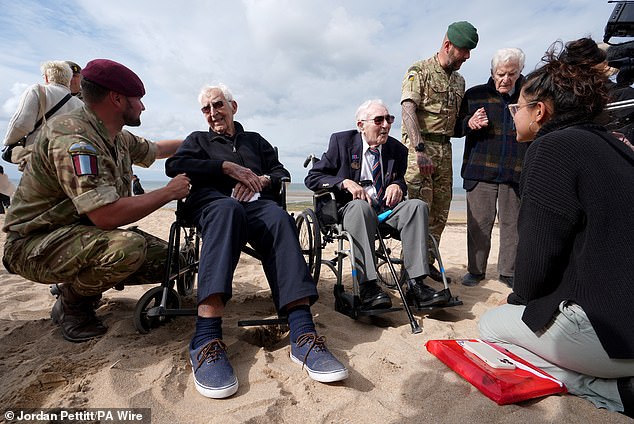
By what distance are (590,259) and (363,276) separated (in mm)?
1325

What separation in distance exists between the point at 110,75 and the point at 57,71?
135 centimetres

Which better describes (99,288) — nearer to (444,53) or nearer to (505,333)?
(505,333)

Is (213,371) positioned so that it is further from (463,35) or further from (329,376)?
(463,35)

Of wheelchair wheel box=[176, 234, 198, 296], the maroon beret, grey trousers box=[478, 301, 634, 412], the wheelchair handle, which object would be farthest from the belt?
the maroon beret

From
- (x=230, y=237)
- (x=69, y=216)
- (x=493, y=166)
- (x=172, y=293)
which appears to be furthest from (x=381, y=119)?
(x=69, y=216)

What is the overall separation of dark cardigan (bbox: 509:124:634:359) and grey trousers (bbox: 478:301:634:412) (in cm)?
4

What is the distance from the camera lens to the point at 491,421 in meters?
1.47

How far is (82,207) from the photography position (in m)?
1.93

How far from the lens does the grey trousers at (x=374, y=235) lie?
8.35ft

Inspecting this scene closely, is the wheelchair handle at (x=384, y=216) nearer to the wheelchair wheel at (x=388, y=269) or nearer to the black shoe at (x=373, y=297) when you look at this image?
the wheelchair wheel at (x=388, y=269)

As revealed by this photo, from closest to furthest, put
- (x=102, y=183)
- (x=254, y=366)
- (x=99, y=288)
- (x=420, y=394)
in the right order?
(x=420, y=394) → (x=254, y=366) → (x=102, y=183) → (x=99, y=288)

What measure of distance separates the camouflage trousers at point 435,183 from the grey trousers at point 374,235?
104 cm

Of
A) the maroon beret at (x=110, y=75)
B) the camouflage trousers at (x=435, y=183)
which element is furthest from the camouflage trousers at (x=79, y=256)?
the camouflage trousers at (x=435, y=183)

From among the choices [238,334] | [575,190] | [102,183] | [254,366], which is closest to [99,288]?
[102,183]
